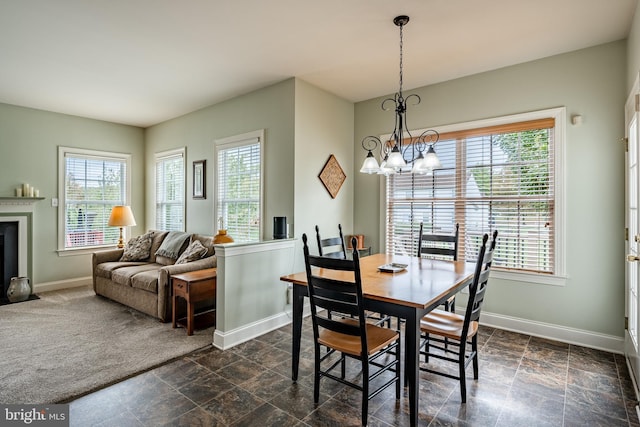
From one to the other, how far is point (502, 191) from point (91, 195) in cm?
620

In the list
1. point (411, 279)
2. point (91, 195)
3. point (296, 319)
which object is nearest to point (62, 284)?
point (91, 195)

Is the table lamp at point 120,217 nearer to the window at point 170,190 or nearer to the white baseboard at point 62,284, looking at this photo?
the window at point 170,190

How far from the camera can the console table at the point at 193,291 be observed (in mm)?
3381

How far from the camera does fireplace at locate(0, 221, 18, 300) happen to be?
474 cm

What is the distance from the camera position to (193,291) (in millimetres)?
3387

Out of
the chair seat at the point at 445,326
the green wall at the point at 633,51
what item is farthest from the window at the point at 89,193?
the green wall at the point at 633,51

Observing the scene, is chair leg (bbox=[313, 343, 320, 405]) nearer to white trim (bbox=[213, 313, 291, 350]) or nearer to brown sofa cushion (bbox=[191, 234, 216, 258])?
Result: white trim (bbox=[213, 313, 291, 350])

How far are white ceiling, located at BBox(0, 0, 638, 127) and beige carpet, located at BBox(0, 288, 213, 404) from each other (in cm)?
277

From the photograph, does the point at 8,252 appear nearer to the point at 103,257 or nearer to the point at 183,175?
the point at 103,257

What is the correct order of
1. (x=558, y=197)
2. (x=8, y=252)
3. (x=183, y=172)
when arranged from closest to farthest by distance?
1. (x=558, y=197)
2. (x=8, y=252)
3. (x=183, y=172)

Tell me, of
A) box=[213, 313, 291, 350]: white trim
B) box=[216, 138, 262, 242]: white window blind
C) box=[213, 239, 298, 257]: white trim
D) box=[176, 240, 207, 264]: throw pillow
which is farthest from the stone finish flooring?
box=[216, 138, 262, 242]: white window blind

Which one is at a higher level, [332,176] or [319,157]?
[319,157]

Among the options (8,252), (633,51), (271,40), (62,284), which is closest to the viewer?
(633,51)

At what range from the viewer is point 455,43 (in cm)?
304
